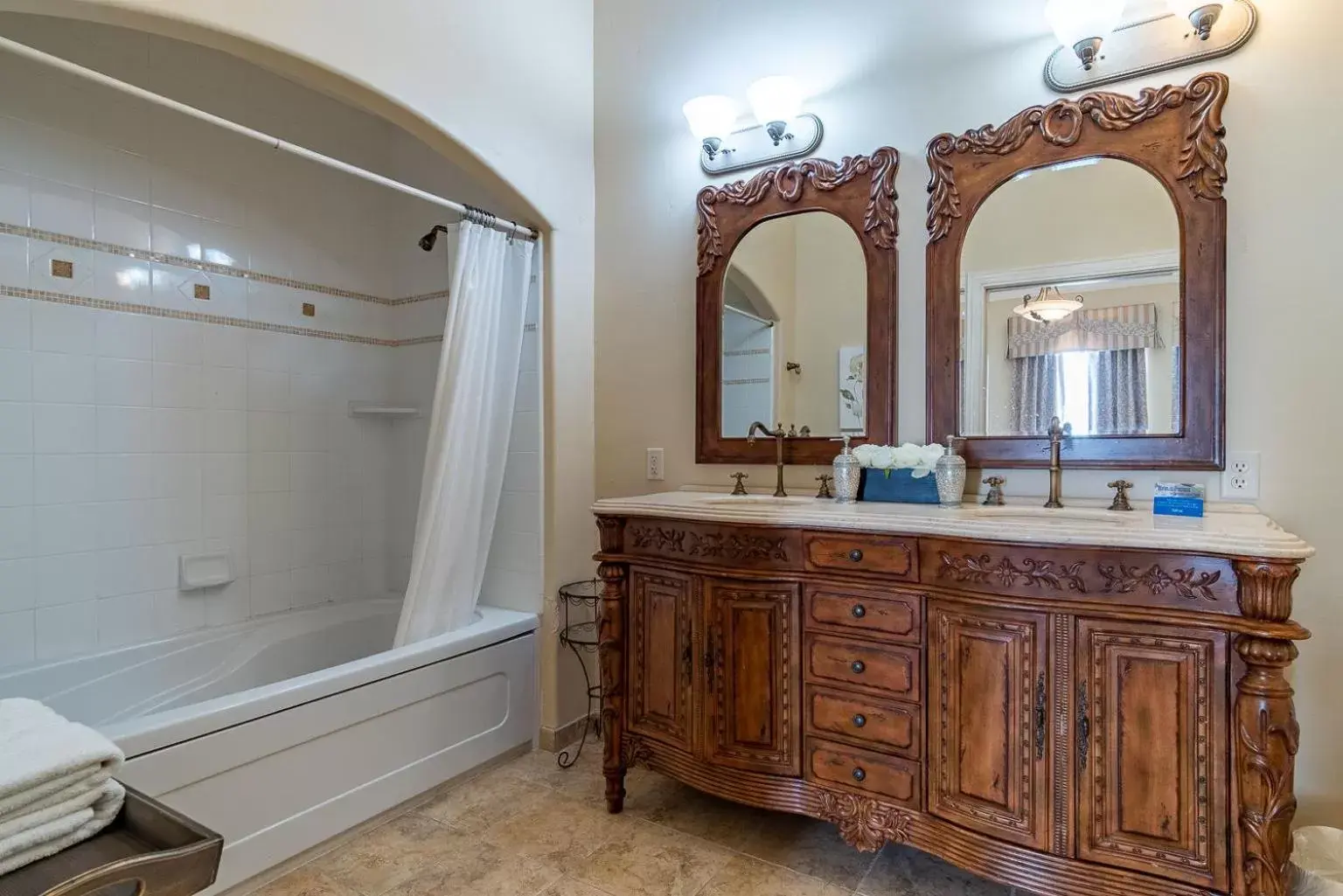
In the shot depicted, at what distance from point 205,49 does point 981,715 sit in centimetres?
339

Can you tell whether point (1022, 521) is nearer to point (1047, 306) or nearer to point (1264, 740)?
point (1264, 740)

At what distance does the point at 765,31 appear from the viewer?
242 centimetres

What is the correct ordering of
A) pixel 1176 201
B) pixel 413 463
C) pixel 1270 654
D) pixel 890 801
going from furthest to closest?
pixel 413 463, pixel 1176 201, pixel 890 801, pixel 1270 654

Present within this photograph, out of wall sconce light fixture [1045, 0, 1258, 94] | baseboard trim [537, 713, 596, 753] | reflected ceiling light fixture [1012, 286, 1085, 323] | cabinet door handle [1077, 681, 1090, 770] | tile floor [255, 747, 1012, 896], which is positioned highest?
wall sconce light fixture [1045, 0, 1258, 94]

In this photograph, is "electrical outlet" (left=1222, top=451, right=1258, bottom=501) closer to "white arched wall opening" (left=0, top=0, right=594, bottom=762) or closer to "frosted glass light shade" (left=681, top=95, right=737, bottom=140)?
"frosted glass light shade" (left=681, top=95, right=737, bottom=140)

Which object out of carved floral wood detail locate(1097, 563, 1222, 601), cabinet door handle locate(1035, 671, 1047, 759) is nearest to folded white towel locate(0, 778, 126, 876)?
cabinet door handle locate(1035, 671, 1047, 759)

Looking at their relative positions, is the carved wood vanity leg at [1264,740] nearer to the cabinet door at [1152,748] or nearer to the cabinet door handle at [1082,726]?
the cabinet door at [1152,748]

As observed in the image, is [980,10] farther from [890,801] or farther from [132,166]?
[132,166]

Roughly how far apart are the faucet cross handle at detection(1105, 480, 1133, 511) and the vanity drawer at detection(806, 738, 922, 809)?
0.85 metres

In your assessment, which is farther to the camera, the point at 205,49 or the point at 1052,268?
the point at 205,49

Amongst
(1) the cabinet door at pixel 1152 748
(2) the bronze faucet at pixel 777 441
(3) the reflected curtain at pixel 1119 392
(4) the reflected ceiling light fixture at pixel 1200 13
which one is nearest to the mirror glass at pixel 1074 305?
(3) the reflected curtain at pixel 1119 392

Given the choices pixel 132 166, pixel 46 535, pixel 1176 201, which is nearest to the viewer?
pixel 1176 201

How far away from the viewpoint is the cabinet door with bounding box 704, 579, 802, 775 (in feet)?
5.97

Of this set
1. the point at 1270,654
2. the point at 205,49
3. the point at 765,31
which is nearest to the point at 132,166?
the point at 205,49
